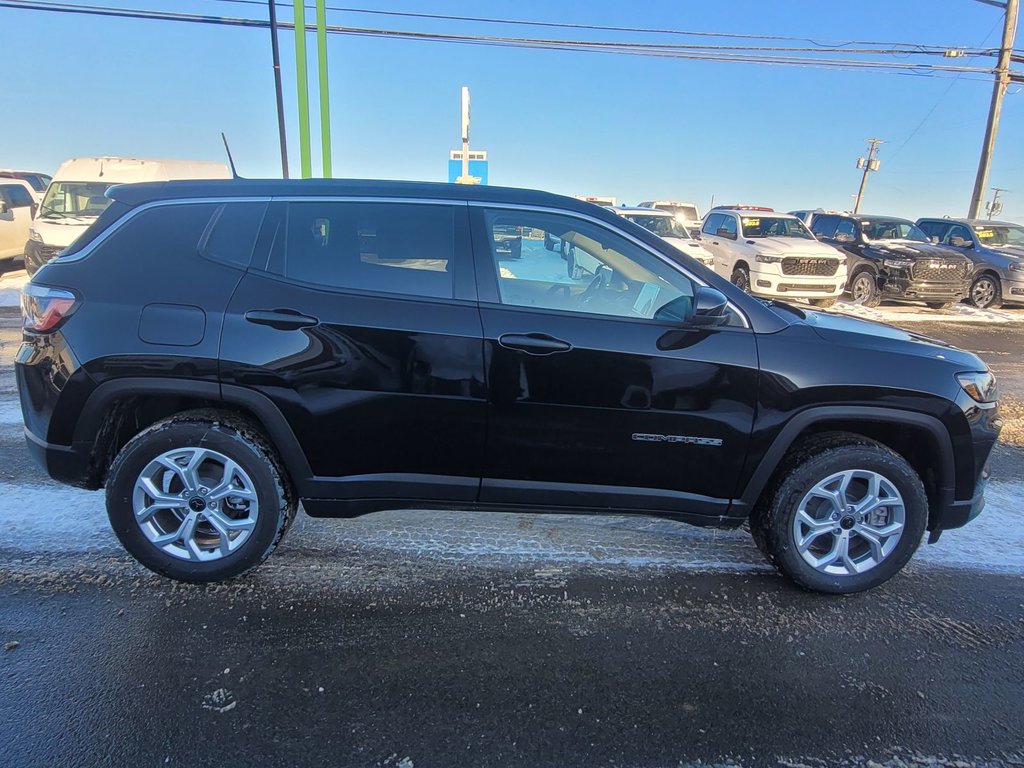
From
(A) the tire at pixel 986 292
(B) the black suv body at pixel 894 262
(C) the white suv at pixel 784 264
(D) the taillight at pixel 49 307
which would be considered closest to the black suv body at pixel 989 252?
(A) the tire at pixel 986 292

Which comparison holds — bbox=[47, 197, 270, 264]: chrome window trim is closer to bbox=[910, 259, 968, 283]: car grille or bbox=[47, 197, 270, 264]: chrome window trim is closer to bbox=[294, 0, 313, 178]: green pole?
bbox=[294, 0, 313, 178]: green pole

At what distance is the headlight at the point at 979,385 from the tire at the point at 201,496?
319cm

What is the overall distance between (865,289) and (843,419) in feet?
41.1

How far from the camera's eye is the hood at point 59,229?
34.7 ft

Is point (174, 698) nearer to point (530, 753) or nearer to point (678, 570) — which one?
point (530, 753)

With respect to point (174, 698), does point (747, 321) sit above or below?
above

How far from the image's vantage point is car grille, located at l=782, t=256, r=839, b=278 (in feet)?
39.9

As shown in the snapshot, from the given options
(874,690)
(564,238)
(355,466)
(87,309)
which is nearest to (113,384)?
(87,309)

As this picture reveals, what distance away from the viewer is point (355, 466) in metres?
2.87

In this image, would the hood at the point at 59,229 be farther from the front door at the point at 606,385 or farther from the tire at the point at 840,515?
the tire at the point at 840,515

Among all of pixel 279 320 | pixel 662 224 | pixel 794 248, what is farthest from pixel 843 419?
pixel 662 224

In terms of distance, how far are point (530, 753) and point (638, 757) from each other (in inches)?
14.3

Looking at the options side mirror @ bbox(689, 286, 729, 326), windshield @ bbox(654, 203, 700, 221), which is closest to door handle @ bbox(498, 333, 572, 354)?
side mirror @ bbox(689, 286, 729, 326)

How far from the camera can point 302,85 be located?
10492 mm
